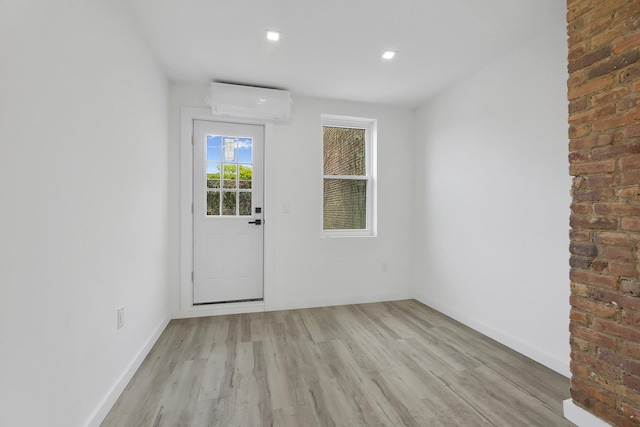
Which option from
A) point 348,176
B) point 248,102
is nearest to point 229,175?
point 248,102

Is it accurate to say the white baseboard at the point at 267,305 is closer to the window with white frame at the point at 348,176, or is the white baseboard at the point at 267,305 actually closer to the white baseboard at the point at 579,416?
the window with white frame at the point at 348,176

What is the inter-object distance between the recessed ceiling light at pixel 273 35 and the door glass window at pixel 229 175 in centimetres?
126

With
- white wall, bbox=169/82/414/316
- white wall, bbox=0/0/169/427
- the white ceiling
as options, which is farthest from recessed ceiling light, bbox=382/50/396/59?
white wall, bbox=0/0/169/427

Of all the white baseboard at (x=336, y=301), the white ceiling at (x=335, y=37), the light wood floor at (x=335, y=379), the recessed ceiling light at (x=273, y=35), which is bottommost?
the light wood floor at (x=335, y=379)

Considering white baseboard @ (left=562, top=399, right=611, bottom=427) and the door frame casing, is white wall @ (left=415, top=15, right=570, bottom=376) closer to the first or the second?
white baseboard @ (left=562, top=399, right=611, bottom=427)

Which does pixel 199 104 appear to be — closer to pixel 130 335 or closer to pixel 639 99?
pixel 130 335

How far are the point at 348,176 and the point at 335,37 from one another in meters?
1.71

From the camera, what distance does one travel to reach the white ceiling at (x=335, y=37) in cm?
189

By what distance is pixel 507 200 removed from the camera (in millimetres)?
2422

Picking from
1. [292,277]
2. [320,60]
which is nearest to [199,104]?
[320,60]

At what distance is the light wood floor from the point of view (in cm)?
159

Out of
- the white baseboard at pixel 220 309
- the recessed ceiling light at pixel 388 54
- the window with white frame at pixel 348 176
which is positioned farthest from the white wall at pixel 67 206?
the window with white frame at pixel 348 176

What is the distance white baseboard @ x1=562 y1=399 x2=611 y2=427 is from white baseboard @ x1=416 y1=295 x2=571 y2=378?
477mm

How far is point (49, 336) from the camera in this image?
114cm
